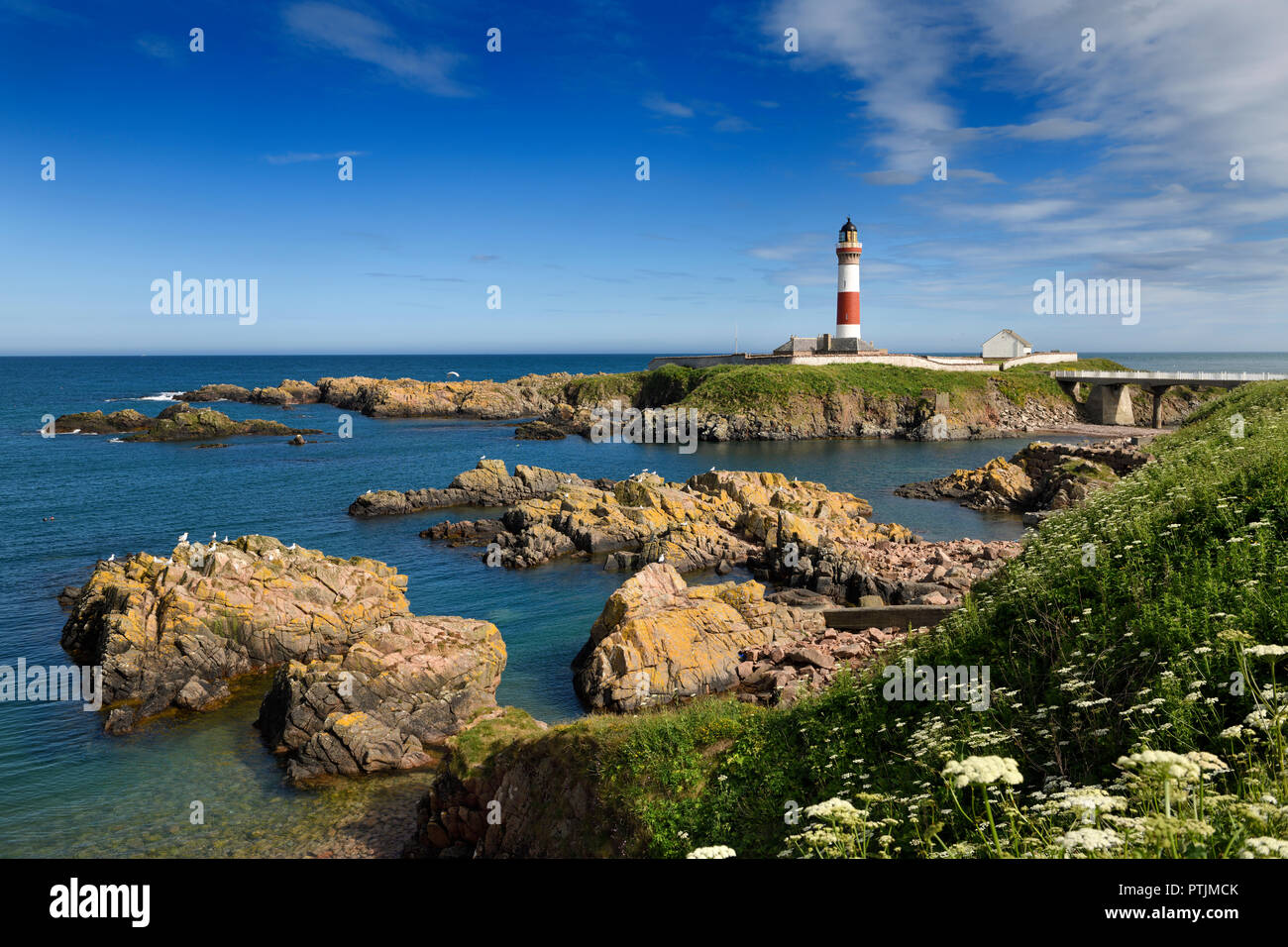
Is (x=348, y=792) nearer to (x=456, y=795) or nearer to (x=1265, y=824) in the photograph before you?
(x=456, y=795)

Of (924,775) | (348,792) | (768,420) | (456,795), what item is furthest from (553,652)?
(768,420)

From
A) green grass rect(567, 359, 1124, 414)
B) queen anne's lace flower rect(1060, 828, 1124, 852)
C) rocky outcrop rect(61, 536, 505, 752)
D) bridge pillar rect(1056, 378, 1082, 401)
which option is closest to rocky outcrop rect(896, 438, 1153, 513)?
green grass rect(567, 359, 1124, 414)

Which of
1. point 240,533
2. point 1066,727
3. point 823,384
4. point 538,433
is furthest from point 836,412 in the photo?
point 1066,727

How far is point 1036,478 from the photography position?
5747 cm

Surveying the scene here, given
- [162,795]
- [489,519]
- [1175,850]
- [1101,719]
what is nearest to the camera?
[1175,850]

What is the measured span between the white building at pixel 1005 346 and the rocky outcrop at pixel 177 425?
10160cm

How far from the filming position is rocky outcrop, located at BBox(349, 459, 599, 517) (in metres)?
52.0

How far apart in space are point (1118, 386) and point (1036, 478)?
53.6 meters

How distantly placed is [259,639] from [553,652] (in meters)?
10.4

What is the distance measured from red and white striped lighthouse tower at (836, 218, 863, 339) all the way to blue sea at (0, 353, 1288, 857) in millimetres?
22820

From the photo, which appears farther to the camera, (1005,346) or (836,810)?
(1005,346)

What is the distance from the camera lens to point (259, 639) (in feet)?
87.8

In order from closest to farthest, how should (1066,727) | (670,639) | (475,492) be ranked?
(1066,727) → (670,639) → (475,492)

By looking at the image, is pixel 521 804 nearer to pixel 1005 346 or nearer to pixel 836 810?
pixel 836 810
